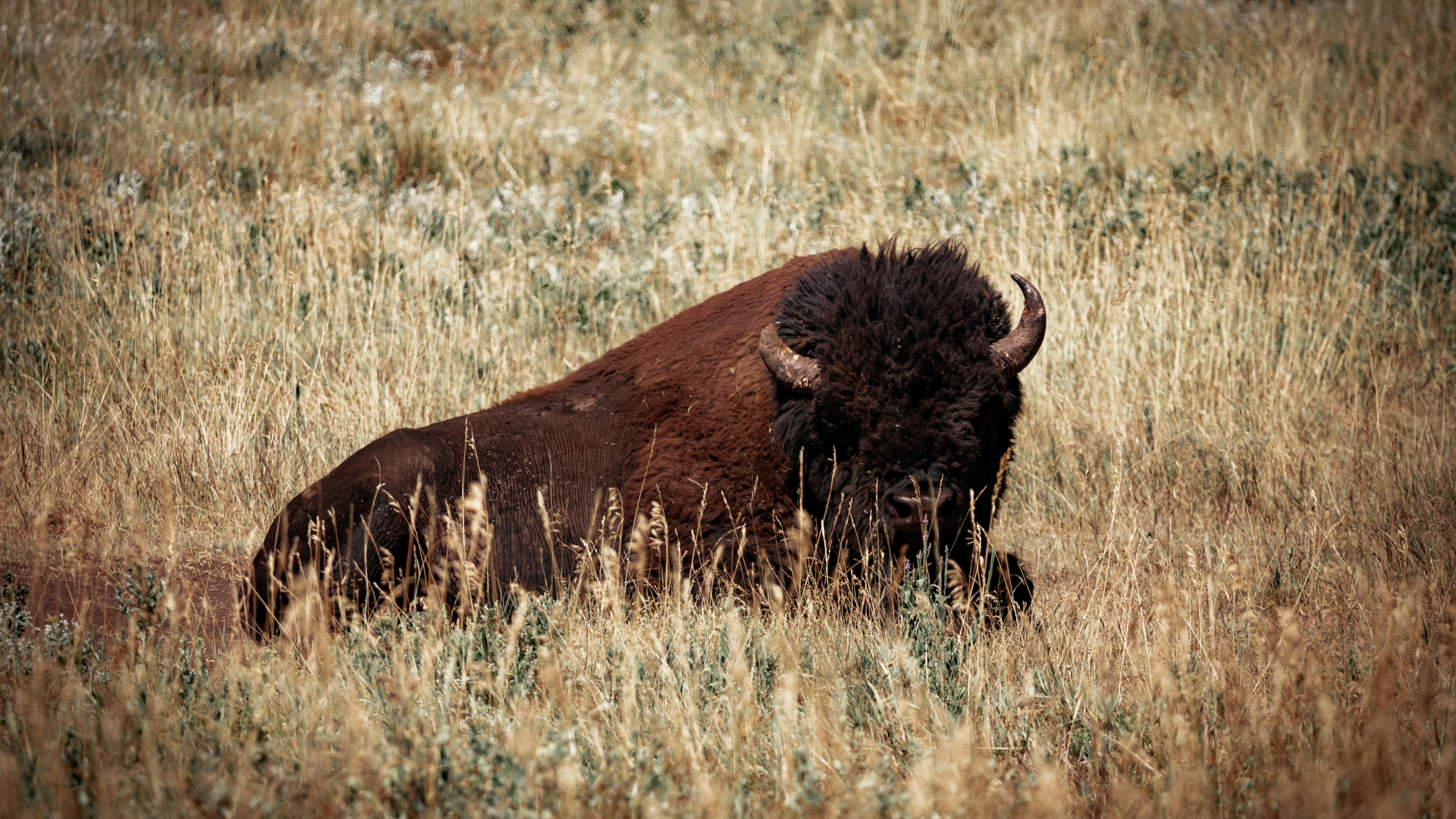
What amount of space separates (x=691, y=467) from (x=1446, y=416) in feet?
16.6

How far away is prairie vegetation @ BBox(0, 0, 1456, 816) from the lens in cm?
291

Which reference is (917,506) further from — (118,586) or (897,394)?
(118,586)

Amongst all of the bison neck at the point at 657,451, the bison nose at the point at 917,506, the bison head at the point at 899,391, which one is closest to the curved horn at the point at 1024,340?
the bison head at the point at 899,391

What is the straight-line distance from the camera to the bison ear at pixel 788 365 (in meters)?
4.40

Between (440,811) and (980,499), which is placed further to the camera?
(980,499)

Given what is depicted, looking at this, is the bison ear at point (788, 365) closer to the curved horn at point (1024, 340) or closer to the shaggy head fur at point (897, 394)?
the shaggy head fur at point (897, 394)

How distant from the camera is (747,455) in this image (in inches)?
186

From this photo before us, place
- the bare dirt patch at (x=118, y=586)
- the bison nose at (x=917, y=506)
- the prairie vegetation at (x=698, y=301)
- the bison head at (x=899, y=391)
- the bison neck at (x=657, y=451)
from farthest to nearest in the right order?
the bison neck at (x=657, y=451), the bison head at (x=899, y=391), the bison nose at (x=917, y=506), the bare dirt patch at (x=118, y=586), the prairie vegetation at (x=698, y=301)

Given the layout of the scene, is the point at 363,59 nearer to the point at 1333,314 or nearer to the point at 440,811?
the point at 1333,314

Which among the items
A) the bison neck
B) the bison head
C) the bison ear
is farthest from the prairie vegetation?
the bison ear

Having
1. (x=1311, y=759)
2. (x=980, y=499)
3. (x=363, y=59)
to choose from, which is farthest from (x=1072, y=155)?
(x=363, y=59)

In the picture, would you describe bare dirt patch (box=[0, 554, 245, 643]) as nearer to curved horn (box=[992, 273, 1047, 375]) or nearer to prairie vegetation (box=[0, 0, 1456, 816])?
prairie vegetation (box=[0, 0, 1456, 816])

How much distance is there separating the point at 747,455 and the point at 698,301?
382 centimetres

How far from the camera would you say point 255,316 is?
777 cm
